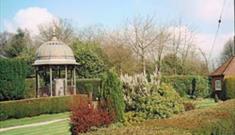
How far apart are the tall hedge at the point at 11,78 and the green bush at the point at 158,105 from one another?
1574 centimetres

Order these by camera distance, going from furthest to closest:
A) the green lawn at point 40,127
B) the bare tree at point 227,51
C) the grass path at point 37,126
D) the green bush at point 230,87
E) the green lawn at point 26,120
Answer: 1. the bare tree at point 227,51
2. the green bush at point 230,87
3. the green lawn at point 26,120
4. the grass path at point 37,126
5. the green lawn at point 40,127

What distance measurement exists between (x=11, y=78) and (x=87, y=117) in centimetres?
1687

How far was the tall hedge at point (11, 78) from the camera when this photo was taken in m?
28.7

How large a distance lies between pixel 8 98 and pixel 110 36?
26580 millimetres

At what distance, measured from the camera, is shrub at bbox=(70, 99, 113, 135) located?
13.3 metres

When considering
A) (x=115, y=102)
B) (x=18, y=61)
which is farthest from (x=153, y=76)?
(x=18, y=61)

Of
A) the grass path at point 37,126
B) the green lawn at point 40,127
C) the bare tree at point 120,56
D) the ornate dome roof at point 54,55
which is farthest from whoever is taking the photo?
the bare tree at point 120,56

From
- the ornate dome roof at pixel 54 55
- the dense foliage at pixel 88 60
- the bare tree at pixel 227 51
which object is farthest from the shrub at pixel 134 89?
the bare tree at pixel 227 51

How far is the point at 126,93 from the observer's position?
15.3 meters

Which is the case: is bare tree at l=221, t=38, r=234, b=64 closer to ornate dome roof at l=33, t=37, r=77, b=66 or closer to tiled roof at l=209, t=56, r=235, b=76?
tiled roof at l=209, t=56, r=235, b=76

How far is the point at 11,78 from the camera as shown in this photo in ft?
95.2

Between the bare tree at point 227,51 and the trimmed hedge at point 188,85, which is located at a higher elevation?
the bare tree at point 227,51

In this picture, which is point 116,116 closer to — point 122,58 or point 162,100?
point 162,100

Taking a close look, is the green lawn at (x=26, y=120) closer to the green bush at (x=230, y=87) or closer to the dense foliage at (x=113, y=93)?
the dense foliage at (x=113, y=93)
